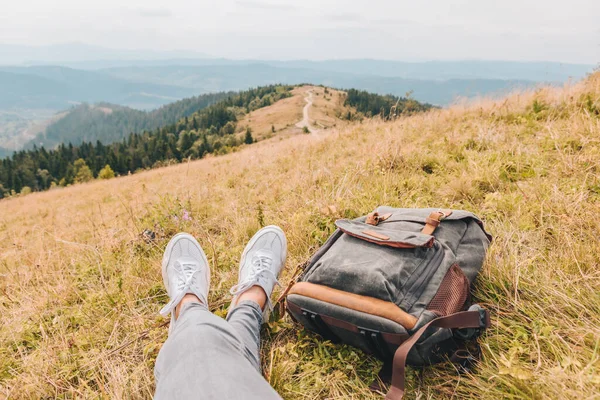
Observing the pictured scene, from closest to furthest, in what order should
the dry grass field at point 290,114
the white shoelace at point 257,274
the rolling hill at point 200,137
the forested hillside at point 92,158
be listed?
the white shoelace at point 257,274 → the forested hillside at point 92,158 → the rolling hill at point 200,137 → the dry grass field at point 290,114

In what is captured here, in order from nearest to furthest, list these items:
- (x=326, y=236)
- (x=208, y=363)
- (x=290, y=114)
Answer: (x=208, y=363) < (x=326, y=236) < (x=290, y=114)

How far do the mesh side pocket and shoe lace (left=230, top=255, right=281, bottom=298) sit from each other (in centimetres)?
111

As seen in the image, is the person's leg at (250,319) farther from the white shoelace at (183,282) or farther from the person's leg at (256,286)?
the white shoelace at (183,282)

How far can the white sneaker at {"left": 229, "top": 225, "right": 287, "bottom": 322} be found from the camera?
2.30m

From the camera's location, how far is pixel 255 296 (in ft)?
7.39

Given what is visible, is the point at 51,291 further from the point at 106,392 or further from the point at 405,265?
the point at 405,265

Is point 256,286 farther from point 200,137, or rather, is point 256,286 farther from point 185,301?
point 200,137

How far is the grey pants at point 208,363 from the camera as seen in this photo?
134 cm

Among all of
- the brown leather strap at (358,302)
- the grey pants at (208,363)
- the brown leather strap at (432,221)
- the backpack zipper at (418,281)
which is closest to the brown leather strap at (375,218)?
the brown leather strap at (432,221)

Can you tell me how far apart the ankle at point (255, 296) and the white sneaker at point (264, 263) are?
0.07 ft

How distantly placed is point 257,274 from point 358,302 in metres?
0.92

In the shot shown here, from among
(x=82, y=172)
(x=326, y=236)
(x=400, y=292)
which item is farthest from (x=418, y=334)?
(x=82, y=172)

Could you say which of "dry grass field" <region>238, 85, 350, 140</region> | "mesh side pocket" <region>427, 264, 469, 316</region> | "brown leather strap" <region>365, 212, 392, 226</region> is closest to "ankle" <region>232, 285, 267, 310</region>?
"brown leather strap" <region>365, 212, 392, 226</region>

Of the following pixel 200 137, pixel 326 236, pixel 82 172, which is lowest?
pixel 82 172
